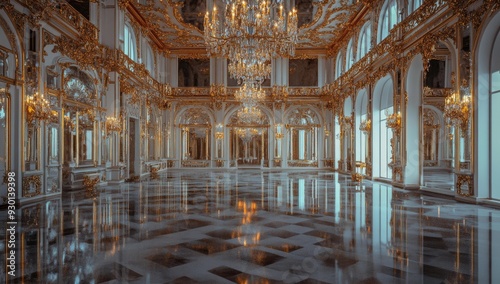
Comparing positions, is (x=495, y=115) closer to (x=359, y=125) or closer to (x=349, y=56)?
(x=359, y=125)

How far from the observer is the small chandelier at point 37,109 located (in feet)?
27.7

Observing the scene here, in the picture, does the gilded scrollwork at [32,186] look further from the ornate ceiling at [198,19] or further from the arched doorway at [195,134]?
the arched doorway at [195,134]

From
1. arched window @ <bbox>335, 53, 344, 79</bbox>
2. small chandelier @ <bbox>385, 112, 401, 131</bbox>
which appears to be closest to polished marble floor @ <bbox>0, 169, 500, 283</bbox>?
small chandelier @ <bbox>385, 112, 401, 131</bbox>

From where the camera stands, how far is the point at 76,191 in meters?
10.7

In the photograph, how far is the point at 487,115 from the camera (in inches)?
320

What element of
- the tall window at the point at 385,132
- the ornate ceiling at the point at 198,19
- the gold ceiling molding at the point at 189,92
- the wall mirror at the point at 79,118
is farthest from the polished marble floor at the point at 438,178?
the gold ceiling molding at the point at 189,92

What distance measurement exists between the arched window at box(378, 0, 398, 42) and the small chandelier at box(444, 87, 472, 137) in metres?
4.99

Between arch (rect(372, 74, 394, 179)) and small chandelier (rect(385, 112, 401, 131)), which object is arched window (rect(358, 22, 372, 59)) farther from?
small chandelier (rect(385, 112, 401, 131))

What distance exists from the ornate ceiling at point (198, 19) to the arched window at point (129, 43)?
1.00 m

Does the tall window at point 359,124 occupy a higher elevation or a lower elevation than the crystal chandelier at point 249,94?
lower

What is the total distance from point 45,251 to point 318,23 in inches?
659

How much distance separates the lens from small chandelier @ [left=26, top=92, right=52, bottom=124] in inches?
333

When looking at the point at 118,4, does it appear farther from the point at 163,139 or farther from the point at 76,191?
the point at 163,139

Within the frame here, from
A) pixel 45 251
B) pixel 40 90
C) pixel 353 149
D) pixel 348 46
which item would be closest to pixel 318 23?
pixel 348 46
